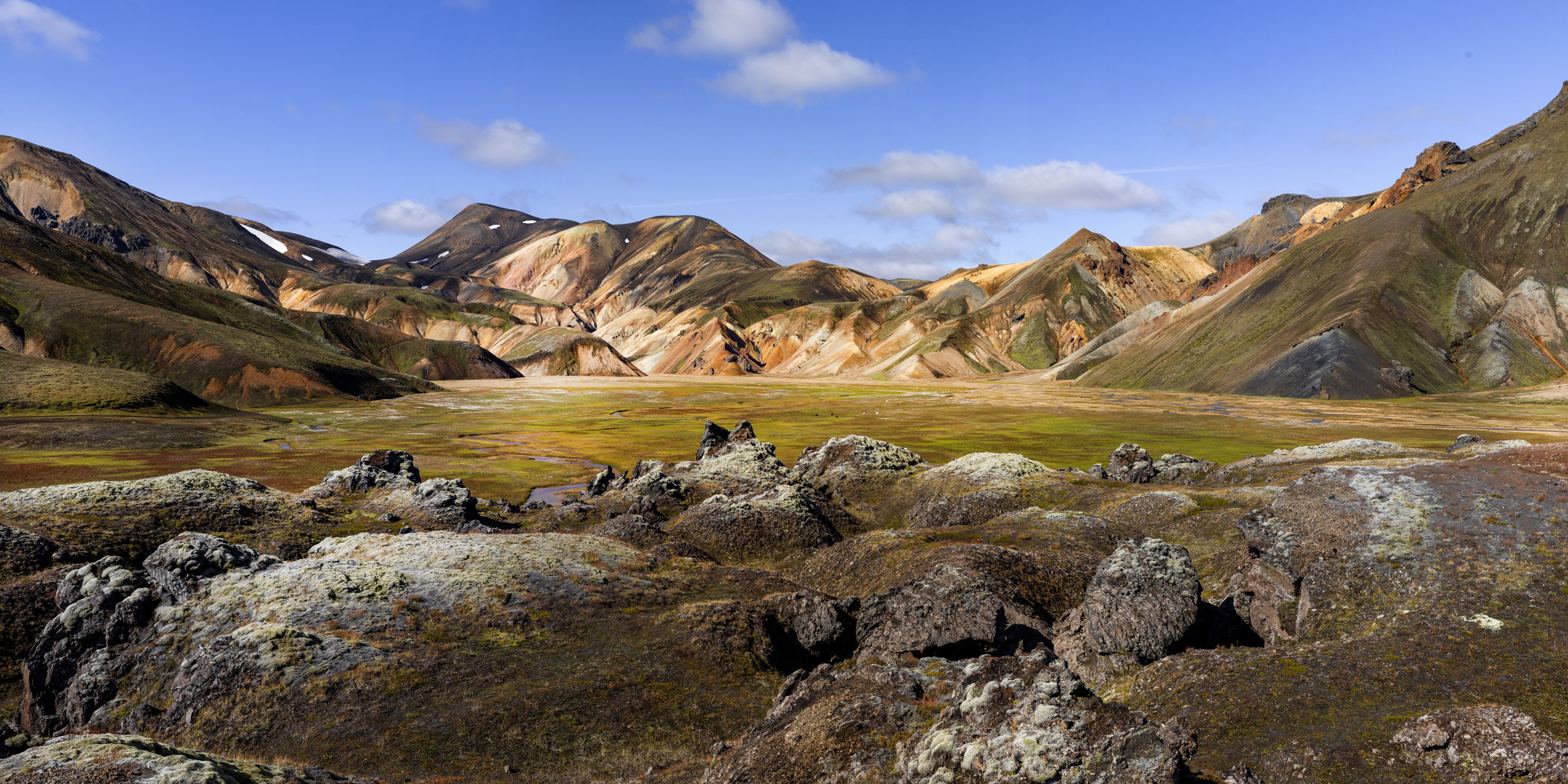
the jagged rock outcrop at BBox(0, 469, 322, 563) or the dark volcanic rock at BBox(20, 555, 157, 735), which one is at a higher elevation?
the jagged rock outcrop at BBox(0, 469, 322, 563)

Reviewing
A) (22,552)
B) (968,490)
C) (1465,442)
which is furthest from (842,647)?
(1465,442)

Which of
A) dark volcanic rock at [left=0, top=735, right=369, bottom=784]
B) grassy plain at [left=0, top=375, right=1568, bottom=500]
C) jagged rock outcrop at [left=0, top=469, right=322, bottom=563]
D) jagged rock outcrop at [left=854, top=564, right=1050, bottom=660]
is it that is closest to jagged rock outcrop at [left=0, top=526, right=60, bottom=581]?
jagged rock outcrop at [left=0, top=469, right=322, bottom=563]

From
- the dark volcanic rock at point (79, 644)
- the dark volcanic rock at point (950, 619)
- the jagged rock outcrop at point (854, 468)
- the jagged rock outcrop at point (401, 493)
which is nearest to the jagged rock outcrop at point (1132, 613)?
the dark volcanic rock at point (950, 619)

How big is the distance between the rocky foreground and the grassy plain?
3685 cm

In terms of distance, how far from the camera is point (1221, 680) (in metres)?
18.5

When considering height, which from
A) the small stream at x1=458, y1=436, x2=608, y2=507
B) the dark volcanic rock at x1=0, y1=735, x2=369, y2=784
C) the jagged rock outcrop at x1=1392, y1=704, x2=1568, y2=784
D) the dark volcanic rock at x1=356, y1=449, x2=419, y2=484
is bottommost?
the small stream at x1=458, y1=436, x2=608, y2=507

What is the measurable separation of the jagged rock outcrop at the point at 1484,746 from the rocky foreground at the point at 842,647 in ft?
0.15

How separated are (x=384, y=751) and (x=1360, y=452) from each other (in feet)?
164

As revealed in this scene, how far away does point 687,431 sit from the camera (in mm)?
116438

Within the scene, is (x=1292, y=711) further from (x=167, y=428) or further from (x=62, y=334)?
(x=62, y=334)

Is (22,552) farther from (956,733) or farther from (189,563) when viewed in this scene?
(956,733)

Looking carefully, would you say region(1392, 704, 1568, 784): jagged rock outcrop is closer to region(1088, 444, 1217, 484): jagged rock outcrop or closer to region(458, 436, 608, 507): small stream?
region(1088, 444, 1217, 484): jagged rock outcrop

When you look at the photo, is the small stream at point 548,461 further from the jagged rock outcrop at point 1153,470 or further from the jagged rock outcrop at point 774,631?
the jagged rock outcrop at point 1153,470

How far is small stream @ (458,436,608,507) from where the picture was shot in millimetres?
63281
